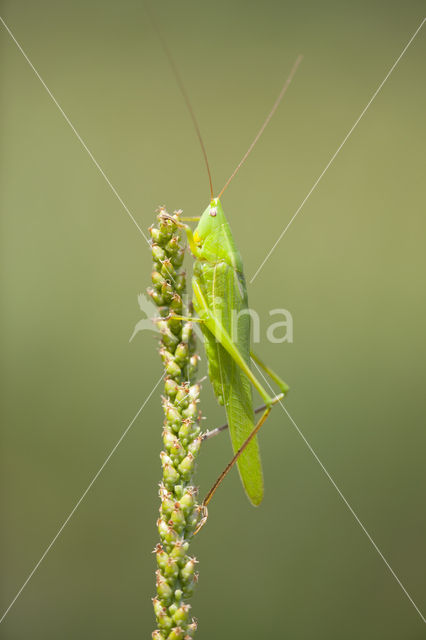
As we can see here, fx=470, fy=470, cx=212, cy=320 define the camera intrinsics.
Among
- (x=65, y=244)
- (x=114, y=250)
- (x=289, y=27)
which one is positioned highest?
(x=289, y=27)

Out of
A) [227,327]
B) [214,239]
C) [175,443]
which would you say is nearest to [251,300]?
[214,239]

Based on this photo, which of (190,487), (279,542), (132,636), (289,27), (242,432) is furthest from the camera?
(289,27)

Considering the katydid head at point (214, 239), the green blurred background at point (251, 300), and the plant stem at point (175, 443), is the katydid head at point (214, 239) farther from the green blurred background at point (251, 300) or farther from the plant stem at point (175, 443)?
the green blurred background at point (251, 300)

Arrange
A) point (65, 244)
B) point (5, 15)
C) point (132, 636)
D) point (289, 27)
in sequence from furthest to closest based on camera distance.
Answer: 1. point (289, 27)
2. point (5, 15)
3. point (65, 244)
4. point (132, 636)

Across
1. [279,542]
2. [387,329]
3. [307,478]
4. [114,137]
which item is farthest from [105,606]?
[114,137]

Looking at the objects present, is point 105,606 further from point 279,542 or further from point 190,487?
point 190,487

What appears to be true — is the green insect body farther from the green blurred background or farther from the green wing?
the green blurred background

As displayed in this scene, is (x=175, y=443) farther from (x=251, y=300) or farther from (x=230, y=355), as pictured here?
(x=251, y=300)
